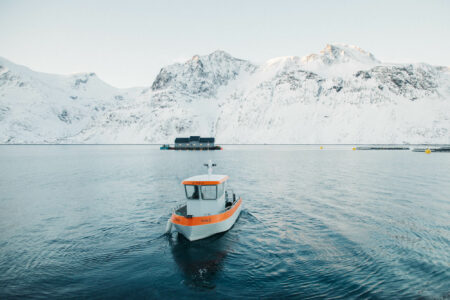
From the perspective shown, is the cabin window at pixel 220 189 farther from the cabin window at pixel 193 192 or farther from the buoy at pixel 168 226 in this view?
the buoy at pixel 168 226

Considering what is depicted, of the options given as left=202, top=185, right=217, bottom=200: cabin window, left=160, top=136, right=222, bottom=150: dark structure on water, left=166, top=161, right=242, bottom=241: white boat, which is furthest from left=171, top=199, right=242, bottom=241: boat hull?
left=160, top=136, right=222, bottom=150: dark structure on water

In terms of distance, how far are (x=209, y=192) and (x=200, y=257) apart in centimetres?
470

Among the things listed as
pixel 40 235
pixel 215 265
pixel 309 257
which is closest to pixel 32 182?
pixel 40 235

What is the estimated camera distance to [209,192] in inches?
743

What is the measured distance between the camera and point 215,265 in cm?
Answer: 1452

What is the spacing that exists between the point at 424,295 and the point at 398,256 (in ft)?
13.7

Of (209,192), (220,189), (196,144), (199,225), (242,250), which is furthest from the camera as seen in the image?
(196,144)

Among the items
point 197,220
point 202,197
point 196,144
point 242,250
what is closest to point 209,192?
point 202,197

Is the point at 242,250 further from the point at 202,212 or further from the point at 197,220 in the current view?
the point at 202,212

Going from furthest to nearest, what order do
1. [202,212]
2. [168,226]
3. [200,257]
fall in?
[168,226] < [202,212] < [200,257]

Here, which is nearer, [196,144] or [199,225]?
[199,225]

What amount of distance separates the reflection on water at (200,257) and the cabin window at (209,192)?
2.74 metres

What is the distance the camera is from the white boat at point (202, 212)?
17.2 metres

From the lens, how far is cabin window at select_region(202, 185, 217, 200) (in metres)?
18.8
